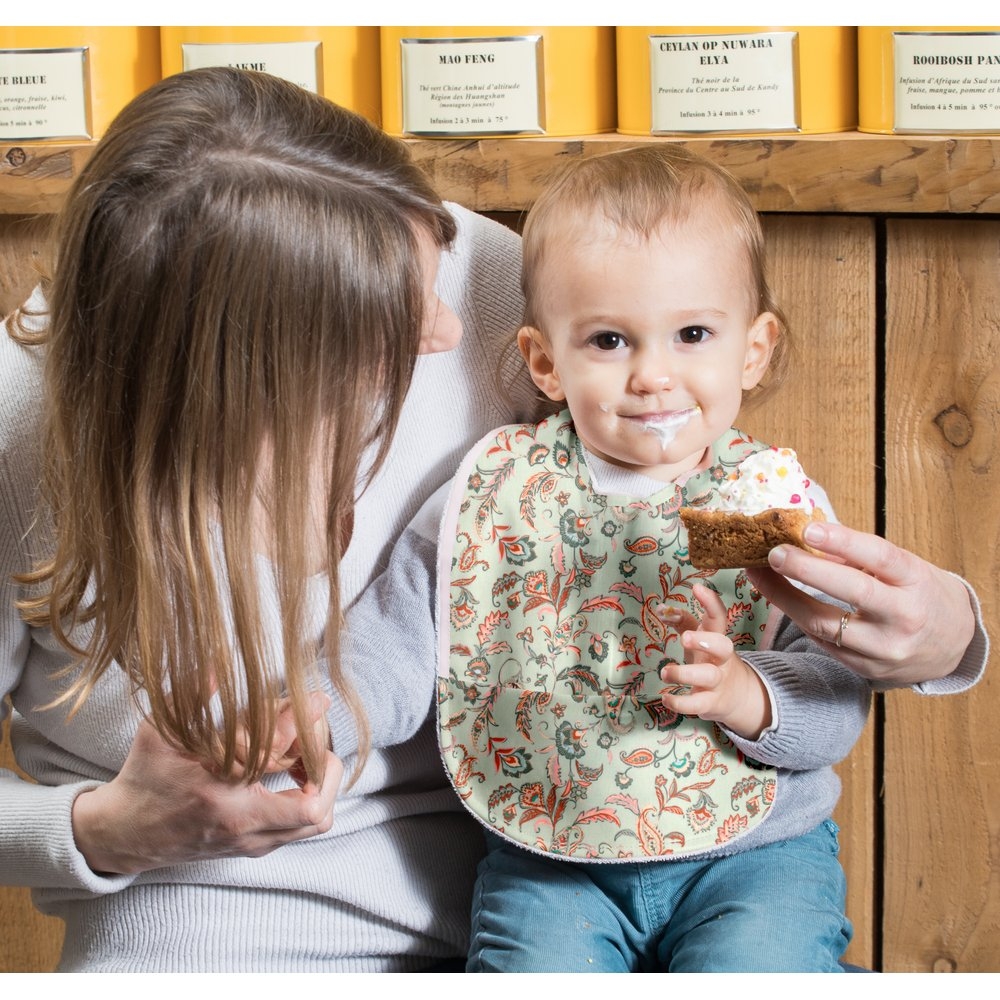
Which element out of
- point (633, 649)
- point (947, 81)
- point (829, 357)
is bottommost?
point (633, 649)

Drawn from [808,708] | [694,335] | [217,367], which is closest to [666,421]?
[694,335]

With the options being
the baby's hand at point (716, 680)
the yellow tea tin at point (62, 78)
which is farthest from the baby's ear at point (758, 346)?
the yellow tea tin at point (62, 78)

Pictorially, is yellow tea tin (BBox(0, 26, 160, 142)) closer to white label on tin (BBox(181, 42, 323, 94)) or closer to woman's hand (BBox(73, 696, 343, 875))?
white label on tin (BBox(181, 42, 323, 94))

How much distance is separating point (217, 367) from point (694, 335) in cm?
43

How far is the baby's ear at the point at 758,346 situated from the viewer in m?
1.14

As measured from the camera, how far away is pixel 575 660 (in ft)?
3.83

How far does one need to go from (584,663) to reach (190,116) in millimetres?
615

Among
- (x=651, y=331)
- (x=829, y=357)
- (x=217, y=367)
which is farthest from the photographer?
(x=829, y=357)

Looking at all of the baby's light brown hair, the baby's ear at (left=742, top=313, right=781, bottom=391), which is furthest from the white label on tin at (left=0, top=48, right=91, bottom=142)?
the baby's ear at (left=742, top=313, right=781, bottom=391)

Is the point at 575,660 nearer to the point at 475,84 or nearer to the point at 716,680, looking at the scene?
the point at 716,680

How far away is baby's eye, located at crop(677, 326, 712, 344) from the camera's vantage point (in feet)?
3.54

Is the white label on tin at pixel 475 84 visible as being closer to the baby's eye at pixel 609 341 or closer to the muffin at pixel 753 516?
the baby's eye at pixel 609 341
